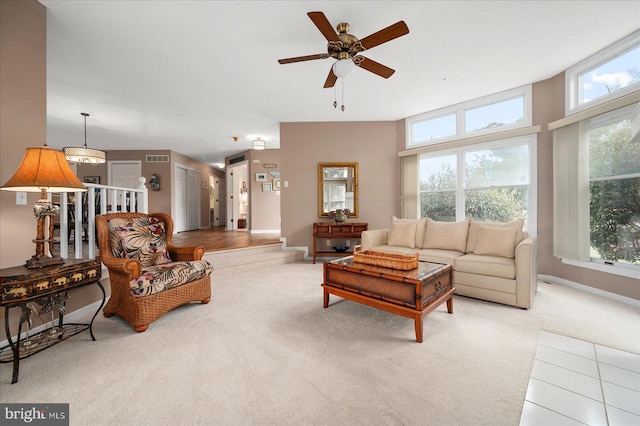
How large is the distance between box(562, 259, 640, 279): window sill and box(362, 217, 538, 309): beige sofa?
79 centimetres

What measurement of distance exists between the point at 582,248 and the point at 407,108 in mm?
3177

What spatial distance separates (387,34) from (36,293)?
10.1ft

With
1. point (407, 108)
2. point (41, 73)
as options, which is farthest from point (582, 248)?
point (41, 73)

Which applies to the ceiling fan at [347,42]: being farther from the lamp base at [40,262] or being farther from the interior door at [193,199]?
the interior door at [193,199]

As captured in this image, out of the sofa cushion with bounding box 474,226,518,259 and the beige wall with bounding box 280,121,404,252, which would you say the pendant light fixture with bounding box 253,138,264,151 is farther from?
the sofa cushion with bounding box 474,226,518,259

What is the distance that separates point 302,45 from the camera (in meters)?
2.82

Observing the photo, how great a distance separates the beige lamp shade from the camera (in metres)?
1.70

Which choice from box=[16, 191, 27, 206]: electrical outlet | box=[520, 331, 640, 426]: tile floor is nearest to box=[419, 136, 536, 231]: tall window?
box=[520, 331, 640, 426]: tile floor

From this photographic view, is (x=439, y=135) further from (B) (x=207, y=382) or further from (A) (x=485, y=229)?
(B) (x=207, y=382)

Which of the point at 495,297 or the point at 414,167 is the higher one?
the point at 414,167

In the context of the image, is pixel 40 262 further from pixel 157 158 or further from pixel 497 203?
pixel 157 158

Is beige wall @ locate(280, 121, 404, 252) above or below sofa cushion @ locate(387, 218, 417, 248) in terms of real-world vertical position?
above
